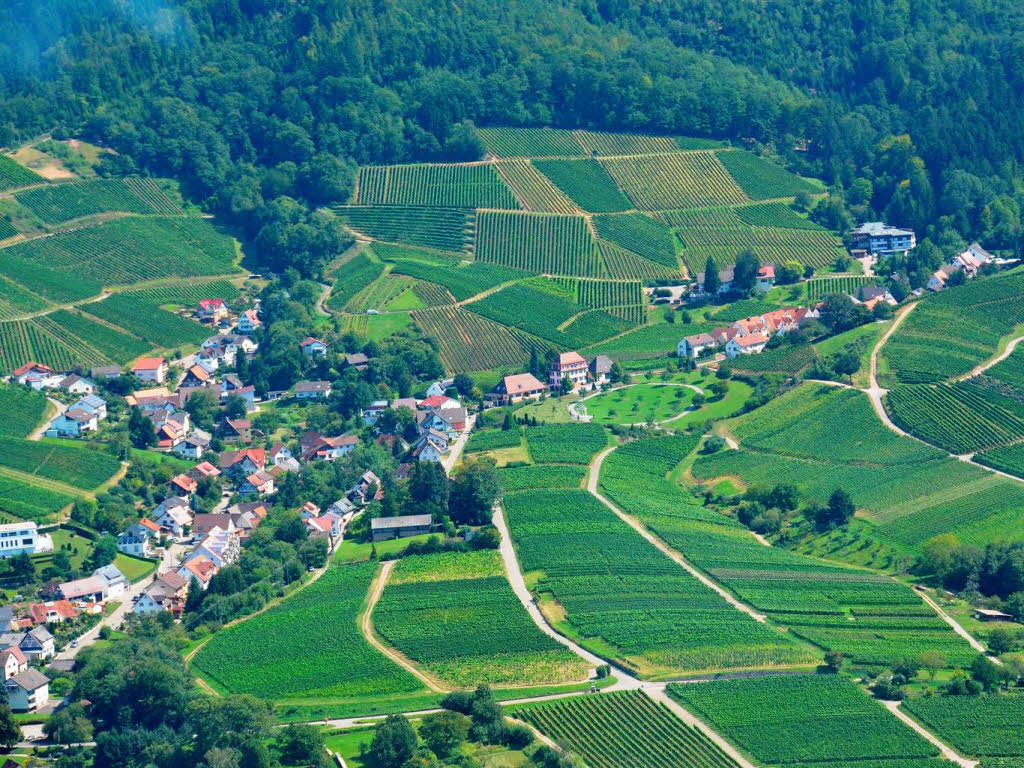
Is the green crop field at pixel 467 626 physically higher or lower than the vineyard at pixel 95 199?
lower

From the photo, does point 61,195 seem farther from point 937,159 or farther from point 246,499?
point 937,159

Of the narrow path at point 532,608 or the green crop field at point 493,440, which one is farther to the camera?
the green crop field at point 493,440

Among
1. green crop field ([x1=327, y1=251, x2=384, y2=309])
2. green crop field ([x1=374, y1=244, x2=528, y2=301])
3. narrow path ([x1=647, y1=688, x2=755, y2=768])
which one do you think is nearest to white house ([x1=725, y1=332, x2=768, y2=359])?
green crop field ([x1=374, y1=244, x2=528, y2=301])

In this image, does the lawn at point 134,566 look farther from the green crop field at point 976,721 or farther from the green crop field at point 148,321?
the green crop field at point 976,721

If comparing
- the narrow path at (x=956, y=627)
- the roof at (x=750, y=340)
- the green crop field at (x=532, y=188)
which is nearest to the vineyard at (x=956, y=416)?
the roof at (x=750, y=340)

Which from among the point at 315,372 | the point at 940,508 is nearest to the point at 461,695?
the point at 940,508

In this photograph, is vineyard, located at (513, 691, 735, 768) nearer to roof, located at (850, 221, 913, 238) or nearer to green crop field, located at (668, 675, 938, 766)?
green crop field, located at (668, 675, 938, 766)
